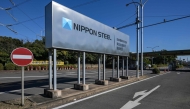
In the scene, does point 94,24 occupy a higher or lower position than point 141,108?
higher

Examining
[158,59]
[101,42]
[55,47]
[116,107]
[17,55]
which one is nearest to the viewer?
[17,55]

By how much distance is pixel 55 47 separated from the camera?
6.89 metres

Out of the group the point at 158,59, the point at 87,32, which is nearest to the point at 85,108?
the point at 87,32

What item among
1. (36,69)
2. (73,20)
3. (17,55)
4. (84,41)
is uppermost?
(73,20)

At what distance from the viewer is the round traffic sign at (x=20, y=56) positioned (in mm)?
5275

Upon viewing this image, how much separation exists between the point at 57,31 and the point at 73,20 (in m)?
1.35

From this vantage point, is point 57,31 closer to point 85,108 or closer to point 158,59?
point 85,108

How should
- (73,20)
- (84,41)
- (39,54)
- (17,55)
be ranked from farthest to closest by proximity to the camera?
(39,54) < (84,41) < (73,20) < (17,55)

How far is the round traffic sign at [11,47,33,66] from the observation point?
5.27 m

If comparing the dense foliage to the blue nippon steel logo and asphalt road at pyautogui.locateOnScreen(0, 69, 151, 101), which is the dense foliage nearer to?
asphalt road at pyautogui.locateOnScreen(0, 69, 151, 101)

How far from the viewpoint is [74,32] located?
8000 millimetres

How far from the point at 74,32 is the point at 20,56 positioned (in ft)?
10.5

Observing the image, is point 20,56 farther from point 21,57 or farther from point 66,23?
point 66,23

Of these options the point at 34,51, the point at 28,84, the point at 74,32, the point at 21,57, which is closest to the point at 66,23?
the point at 74,32
